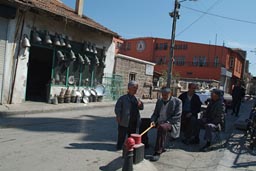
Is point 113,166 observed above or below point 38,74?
below

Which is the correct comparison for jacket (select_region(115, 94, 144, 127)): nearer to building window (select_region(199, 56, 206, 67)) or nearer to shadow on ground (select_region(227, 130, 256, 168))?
shadow on ground (select_region(227, 130, 256, 168))

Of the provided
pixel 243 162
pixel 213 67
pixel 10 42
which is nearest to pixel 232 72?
pixel 213 67

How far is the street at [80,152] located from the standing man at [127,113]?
0.46 metres

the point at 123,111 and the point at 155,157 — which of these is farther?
the point at 123,111

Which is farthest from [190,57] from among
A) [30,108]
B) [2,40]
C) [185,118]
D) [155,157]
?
[155,157]

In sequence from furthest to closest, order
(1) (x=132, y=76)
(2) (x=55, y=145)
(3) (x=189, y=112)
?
(1) (x=132, y=76) → (3) (x=189, y=112) → (2) (x=55, y=145)

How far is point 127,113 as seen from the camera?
753cm

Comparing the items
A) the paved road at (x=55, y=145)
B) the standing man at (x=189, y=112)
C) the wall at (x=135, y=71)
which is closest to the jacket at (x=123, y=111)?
the paved road at (x=55, y=145)

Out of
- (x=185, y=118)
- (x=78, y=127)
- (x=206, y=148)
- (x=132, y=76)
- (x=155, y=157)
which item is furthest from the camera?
(x=132, y=76)

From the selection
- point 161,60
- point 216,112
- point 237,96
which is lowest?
point 216,112

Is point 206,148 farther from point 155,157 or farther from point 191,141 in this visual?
point 155,157

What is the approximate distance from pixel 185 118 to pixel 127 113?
202cm

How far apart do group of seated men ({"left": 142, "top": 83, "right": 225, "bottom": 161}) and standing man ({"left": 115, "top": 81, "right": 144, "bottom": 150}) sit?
398 millimetres

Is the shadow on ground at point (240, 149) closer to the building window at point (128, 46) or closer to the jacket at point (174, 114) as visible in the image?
the jacket at point (174, 114)
